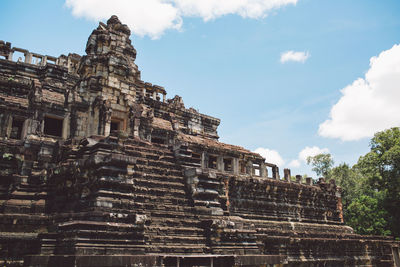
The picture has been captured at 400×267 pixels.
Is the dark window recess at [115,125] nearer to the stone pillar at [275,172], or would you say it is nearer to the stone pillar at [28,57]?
the stone pillar at [28,57]

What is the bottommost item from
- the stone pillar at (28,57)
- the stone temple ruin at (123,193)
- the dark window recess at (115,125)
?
the stone temple ruin at (123,193)

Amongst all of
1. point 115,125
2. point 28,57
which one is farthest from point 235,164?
point 28,57

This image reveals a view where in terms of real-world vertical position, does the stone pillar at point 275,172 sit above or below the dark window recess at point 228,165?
below

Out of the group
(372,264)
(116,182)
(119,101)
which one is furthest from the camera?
(372,264)

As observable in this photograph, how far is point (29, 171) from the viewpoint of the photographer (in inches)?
512

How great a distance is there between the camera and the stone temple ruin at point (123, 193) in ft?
31.3

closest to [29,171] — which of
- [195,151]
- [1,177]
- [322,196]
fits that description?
[1,177]

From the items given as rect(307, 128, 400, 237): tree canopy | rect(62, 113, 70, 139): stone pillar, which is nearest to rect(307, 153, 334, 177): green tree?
rect(307, 128, 400, 237): tree canopy

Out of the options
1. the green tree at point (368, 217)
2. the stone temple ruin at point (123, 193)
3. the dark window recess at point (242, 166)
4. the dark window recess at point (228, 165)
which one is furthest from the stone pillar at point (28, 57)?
the green tree at point (368, 217)

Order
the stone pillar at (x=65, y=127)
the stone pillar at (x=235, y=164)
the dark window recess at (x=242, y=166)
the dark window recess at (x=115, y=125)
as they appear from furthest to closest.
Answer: the dark window recess at (x=242, y=166) < the stone pillar at (x=235, y=164) < the dark window recess at (x=115, y=125) < the stone pillar at (x=65, y=127)

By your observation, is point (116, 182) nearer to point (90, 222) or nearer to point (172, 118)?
point (90, 222)

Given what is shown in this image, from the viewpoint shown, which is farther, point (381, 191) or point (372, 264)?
point (381, 191)

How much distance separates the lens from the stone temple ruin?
9531 mm

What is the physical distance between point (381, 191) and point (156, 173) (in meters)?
30.0
